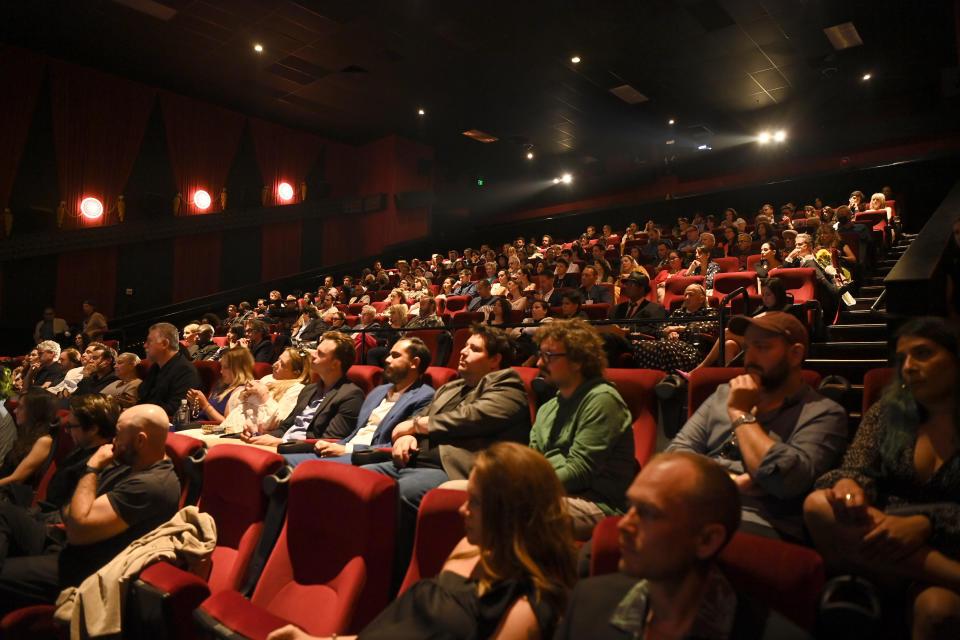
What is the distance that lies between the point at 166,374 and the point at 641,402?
2.55m

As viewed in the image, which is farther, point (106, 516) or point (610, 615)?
point (106, 516)

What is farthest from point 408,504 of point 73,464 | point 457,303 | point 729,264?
point 457,303

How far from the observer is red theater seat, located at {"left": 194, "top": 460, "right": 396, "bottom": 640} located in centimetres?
122

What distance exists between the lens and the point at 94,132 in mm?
7652

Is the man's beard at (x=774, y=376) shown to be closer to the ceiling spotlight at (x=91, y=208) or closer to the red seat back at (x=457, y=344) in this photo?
the red seat back at (x=457, y=344)

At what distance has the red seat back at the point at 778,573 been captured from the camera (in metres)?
0.80

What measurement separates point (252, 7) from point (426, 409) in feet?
17.9

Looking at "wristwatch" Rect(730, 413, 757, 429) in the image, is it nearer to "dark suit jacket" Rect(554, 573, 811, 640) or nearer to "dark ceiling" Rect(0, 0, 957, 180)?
"dark suit jacket" Rect(554, 573, 811, 640)

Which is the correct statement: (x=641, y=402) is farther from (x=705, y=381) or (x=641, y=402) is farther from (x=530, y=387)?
(x=530, y=387)

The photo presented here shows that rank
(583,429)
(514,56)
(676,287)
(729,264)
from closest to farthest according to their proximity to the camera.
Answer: (583,429), (676,287), (729,264), (514,56)

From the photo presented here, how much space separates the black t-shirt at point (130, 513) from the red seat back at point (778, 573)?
1.52 meters

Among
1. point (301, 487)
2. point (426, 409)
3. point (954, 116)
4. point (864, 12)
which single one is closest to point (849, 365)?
point (426, 409)

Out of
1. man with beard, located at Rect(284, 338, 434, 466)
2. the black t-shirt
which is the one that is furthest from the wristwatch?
the black t-shirt

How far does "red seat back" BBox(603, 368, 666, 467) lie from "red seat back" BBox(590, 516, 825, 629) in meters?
0.85
